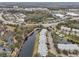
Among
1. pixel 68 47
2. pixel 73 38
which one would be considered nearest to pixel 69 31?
pixel 73 38

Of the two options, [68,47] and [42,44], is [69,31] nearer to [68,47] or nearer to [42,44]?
[68,47]

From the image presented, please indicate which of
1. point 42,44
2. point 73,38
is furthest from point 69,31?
point 42,44

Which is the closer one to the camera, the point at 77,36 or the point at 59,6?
the point at 77,36

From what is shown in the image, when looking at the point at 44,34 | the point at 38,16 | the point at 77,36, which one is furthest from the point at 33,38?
the point at 77,36

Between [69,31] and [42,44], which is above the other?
[69,31]

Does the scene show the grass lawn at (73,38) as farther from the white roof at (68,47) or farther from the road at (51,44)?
the road at (51,44)

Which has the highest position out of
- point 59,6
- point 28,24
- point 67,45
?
point 59,6

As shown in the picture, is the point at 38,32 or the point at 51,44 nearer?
the point at 51,44

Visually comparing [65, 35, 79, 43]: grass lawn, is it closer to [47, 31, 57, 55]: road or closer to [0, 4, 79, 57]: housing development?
[0, 4, 79, 57]: housing development

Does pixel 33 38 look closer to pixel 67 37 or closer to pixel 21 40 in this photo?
pixel 21 40
